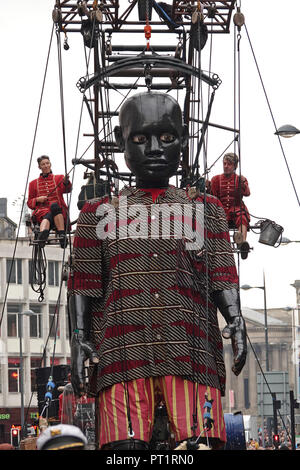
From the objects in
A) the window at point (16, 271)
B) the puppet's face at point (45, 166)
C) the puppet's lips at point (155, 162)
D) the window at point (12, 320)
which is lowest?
the puppet's lips at point (155, 162)

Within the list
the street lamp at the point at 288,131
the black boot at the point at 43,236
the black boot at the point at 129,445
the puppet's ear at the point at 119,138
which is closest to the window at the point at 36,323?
the street lamp at the point at 288,131

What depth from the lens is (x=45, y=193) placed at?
19125 mm

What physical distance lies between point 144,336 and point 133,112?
5.58ft

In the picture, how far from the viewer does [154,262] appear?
33.0 feet

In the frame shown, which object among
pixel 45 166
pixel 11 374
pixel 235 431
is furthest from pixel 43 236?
pixel 11 374

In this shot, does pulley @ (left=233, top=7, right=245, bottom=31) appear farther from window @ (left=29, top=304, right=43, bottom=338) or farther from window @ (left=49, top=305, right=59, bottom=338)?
window @ (left=29, top=304, right=43, bottom=338)

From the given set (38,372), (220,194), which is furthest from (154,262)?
(38,372)

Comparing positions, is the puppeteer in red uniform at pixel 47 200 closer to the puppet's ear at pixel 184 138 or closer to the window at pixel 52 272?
the puppet's ear at pixel 184 138

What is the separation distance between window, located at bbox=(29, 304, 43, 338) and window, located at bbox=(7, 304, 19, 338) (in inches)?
38.7

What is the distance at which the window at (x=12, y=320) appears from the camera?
2795 inches

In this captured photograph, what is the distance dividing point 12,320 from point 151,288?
6226 centimetres

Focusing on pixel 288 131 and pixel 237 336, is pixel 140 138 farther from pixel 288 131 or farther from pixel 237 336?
pixel 288 131

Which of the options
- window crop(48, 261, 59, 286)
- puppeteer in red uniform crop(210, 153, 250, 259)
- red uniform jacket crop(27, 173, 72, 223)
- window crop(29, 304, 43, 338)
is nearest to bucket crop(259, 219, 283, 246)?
puppeteer in red uniform crop(210, 153, 250, 259)

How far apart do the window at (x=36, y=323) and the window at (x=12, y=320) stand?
0.98 meters
